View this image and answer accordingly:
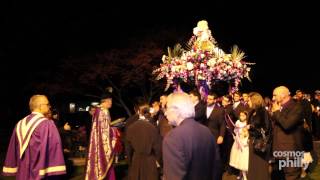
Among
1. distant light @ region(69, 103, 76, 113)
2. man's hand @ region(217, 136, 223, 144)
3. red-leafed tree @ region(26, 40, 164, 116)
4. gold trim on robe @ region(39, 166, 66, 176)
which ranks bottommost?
gold trim on robe @ region(39, 166, 66, 176)

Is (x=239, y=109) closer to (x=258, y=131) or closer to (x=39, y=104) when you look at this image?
(x=258, y=131)

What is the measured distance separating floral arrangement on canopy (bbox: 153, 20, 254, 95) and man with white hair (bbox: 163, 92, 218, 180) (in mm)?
6569

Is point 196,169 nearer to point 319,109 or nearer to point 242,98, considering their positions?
point 242,98

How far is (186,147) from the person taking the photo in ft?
16.6

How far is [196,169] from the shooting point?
514cm

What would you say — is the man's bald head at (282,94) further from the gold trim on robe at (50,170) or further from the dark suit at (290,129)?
the gold trim on robe at (50,170)

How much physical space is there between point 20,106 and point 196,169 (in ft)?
84.0

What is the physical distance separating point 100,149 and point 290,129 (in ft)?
13.5

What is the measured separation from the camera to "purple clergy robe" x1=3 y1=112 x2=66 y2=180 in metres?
7.04

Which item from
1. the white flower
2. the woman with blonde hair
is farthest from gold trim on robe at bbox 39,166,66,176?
the white flower

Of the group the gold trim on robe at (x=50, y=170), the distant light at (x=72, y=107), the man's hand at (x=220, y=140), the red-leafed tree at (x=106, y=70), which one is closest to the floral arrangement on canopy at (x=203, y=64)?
the man's hand at (x=220, y=140)

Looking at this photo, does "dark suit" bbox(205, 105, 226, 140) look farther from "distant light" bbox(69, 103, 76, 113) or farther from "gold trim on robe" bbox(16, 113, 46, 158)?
"distant light" bbox(69, 103, 76, 113)

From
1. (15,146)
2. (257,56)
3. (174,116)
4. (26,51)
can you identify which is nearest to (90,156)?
(15,146)

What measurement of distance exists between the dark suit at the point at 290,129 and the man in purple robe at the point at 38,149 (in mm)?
3880
